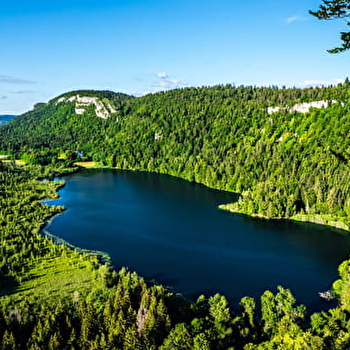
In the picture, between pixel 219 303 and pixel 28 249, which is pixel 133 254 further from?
pixel 219 303

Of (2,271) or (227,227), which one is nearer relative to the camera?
(2,271)

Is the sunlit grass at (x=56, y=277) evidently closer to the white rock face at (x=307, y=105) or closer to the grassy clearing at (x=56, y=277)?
the grassy clearing at (x=56, y=277)

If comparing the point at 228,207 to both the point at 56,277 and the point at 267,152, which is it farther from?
the point at 56,277

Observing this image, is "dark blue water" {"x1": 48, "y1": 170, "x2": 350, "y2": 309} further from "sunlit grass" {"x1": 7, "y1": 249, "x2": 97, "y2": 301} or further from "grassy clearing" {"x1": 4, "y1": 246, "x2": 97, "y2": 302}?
"sunlit grass" {"x1": 7, "y1": 249, "x2": 97, "y2": 301}

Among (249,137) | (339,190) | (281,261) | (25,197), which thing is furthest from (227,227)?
(249,137)

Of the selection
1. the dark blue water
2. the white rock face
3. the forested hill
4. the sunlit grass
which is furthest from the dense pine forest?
the dark blue water

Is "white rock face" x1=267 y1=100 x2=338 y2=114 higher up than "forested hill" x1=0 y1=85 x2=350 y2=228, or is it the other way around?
"white rock face" x1=267 y1=100 x2=338 y2=114
